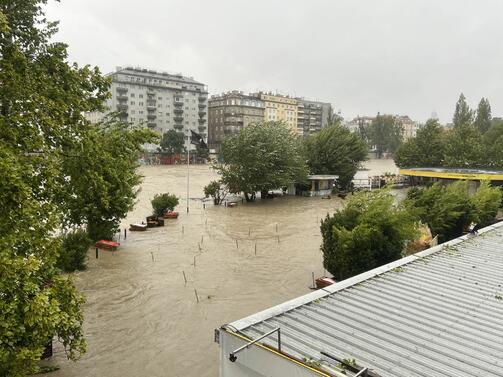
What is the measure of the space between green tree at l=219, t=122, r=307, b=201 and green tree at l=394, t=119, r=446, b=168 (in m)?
24.8

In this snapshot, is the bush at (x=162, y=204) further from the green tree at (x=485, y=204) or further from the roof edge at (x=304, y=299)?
the roof edge at (x=304, y=299)

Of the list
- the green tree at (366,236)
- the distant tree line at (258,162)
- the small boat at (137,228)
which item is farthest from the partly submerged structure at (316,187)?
the green tree at (366,236)

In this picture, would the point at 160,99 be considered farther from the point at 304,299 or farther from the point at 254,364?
the point at 254,364

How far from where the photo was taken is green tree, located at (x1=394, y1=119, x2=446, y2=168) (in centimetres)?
5916

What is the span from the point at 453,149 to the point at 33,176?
57.4 meters

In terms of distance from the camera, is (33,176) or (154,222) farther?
(154,222)

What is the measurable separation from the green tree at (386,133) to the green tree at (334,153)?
3806 inches

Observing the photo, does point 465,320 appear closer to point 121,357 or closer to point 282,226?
point 121,357

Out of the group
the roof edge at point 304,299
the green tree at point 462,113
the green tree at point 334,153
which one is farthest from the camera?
the green tree at point 462,113

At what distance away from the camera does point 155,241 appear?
2452cm

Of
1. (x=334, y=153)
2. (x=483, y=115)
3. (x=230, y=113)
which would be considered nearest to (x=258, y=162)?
(x=334, y=153)

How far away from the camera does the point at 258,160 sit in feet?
130

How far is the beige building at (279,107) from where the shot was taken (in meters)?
138

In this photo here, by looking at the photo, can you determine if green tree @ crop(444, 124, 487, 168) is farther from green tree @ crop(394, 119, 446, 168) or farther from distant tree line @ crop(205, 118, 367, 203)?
distant tree line @ crop(205, 118, 367, 203)
